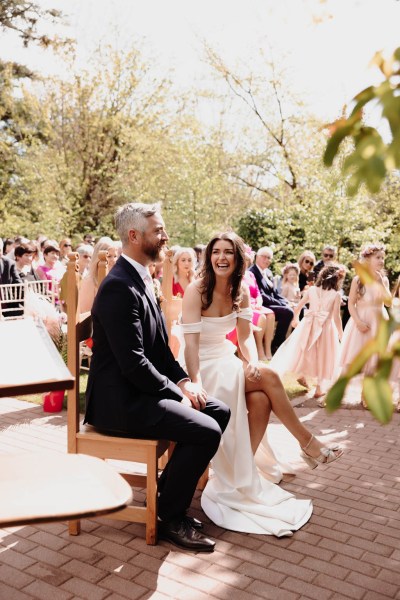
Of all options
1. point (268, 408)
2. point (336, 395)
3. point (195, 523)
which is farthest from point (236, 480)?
point (336, 395)

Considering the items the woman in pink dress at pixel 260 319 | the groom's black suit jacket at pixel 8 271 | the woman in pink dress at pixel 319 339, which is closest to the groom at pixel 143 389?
the woman in pink dress at pixel 319 339

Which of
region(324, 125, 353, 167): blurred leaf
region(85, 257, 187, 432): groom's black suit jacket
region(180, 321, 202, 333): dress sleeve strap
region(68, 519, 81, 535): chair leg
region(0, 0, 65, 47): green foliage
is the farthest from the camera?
region(0, 0, 65, 47): green foliage

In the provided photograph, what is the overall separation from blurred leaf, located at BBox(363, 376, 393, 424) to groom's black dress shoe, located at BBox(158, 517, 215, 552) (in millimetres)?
2881

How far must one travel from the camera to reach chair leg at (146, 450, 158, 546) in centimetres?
359

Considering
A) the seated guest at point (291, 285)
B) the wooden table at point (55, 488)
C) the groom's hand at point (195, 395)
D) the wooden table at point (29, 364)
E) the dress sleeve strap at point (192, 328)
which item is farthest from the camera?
the seated guest at point (291, 285)

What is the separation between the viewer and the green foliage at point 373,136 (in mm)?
992

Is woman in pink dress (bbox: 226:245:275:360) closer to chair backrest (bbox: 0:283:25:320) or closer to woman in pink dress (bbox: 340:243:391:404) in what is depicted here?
woman in pink dress (bbox: 340:243:391:404)

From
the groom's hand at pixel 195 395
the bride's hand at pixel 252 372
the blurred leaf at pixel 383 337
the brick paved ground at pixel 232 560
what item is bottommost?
the brick paved ground at pixel 232 560

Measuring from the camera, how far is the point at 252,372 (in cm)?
423

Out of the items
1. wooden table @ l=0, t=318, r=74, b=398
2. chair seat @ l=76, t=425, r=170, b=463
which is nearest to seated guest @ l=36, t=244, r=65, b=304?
chair seat @ l=76, t=425, r=170, b=463

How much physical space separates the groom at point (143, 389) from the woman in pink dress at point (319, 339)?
12.9 feet

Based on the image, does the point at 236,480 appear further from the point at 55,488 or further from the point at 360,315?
the point at 360,315

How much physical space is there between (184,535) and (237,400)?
1.02 metres

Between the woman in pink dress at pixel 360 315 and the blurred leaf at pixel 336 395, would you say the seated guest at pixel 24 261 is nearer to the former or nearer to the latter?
the woman in pink dress at pixel 360 315
